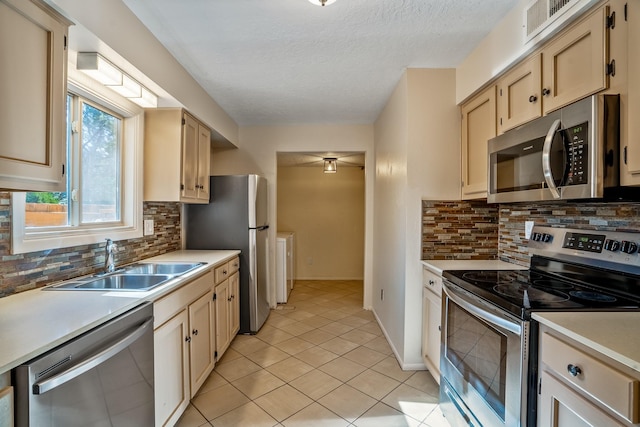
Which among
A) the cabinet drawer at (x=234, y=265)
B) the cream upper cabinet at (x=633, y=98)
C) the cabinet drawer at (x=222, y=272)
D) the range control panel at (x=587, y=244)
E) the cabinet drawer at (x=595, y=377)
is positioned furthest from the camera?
the cabinet drawer at (x=234, y=265)

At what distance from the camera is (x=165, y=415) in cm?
155

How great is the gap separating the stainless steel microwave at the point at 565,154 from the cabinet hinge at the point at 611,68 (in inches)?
3.5

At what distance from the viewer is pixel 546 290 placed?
138cm

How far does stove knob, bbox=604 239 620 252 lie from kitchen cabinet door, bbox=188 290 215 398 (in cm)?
216

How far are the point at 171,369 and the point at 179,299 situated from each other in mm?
361

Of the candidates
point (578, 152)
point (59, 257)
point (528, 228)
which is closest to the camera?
point (578, 152)

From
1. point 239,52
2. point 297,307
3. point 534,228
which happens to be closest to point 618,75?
point 534,228

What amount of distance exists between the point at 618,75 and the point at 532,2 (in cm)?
63

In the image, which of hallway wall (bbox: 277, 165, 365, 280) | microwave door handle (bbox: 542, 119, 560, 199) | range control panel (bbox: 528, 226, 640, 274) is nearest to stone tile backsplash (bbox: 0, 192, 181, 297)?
microwave door handle (bbox: 542, 119, 560, 199)

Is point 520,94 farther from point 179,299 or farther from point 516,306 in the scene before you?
point 179,299

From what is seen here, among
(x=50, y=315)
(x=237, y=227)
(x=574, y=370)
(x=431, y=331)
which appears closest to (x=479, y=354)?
(x=574, y=370)

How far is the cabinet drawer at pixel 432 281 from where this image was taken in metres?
1.96

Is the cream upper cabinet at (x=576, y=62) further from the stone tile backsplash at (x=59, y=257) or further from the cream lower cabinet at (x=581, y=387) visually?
the stone tile backsplash at (x=59, y=257)

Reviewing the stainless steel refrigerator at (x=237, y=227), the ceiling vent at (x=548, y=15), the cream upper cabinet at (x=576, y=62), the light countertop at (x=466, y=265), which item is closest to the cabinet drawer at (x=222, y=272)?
the stainless steel refrigerator at (x=237, y=227)
